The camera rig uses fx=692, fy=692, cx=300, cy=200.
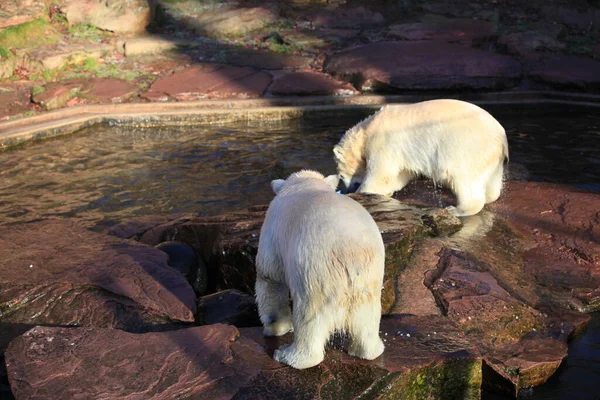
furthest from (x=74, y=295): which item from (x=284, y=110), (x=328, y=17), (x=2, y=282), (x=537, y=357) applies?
(x=328, y=17)

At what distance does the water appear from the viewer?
7.52 metres

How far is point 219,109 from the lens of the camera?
10766mm

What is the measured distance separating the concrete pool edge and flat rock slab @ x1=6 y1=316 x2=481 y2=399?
6674 millimetres

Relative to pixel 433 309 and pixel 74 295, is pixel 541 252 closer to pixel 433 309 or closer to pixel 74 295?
pixel 433 309

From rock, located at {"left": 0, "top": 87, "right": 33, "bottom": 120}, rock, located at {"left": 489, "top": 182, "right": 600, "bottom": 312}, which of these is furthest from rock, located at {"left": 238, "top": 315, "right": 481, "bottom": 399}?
rock, located at {"left": 0, "top": 87, "right": 33, "bottom": 120}

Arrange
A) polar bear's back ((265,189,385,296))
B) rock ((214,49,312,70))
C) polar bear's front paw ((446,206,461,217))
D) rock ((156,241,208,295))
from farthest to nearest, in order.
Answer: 1. rock ((214,49,312,70))
2. polar bear's front paw ((446,206,461,217))
3. rock ((156,241,208,295))
4. polar bear's back ((265,189,385,296))

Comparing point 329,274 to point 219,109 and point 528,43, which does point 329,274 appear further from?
point 528,43

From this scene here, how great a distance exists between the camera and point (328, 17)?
14.9m

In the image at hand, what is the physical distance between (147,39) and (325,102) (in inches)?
170

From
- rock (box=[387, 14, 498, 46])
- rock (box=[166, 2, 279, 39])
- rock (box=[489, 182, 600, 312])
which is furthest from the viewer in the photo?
rock (box=[166, 2, 279, 39])

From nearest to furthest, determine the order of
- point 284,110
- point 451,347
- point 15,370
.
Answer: point 15,370 → point 451,347 → point 284,110

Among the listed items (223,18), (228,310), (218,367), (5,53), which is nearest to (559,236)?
(228,310)

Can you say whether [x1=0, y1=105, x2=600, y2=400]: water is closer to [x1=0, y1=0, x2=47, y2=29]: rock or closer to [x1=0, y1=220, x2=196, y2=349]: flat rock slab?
[x1=0, y1=220, x2=196, y2=349]: flat rock slab

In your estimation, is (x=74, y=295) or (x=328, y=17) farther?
(x=328, y=17)
